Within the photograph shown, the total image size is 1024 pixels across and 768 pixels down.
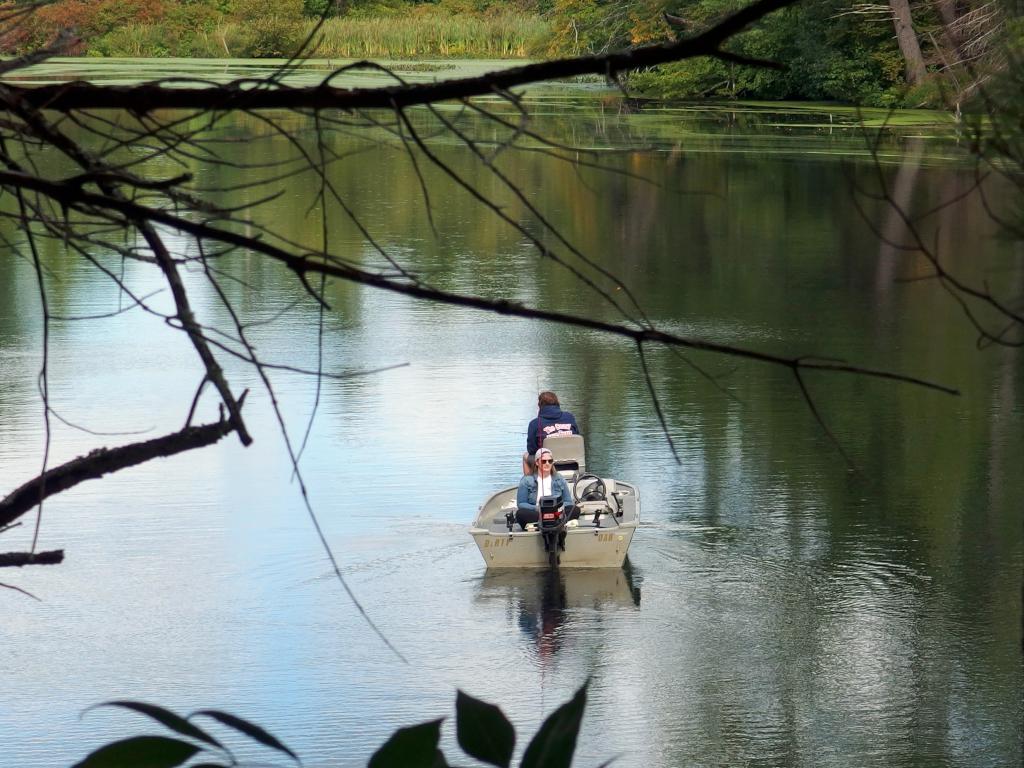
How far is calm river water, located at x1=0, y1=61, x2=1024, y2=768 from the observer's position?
963cm

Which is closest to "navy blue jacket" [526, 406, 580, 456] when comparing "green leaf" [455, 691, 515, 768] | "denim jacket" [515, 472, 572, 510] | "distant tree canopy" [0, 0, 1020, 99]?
"denim jacket" [515, 472, 572, 510]

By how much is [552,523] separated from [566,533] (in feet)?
0.92

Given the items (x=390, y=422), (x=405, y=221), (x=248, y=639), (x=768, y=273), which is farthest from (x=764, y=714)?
(x=405, y=221)

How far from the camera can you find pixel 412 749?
1440mm

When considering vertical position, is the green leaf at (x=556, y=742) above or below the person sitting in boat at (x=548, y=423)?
above

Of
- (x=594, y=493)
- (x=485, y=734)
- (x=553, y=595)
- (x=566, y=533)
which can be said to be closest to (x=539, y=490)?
(x=566, y=533)

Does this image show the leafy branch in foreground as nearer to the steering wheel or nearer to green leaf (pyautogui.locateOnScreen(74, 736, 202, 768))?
green leaf (pyautogui.locateOnScreen(74, 736, 202, 768))

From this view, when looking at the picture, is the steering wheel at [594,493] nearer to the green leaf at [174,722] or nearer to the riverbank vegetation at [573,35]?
the riverbank vegetation at [573,35]

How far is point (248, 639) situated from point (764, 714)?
3.66 m

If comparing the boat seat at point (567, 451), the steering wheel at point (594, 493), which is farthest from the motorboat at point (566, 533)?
the boat seat at point (567, 451)

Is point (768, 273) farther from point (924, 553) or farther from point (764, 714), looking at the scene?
point (764, 714)

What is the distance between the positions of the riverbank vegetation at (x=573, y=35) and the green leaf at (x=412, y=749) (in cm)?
404

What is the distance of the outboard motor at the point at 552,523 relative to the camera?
1134 cm

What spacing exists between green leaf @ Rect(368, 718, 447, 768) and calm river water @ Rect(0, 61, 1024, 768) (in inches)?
85.7
